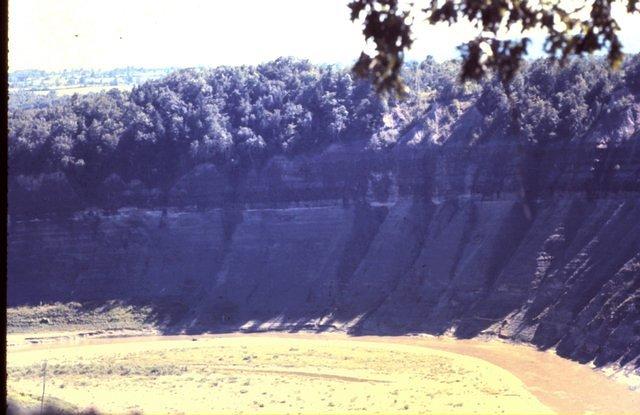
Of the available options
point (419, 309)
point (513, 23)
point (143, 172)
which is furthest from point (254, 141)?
point (513, 23)

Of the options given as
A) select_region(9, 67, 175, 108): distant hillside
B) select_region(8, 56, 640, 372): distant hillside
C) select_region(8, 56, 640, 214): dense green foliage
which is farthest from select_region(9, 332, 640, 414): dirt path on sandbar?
select_region(9, 67, 175, 108): distant hillside

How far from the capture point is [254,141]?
7731 centimetres

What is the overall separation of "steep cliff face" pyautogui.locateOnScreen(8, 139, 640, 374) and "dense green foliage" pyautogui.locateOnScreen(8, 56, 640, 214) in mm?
1761

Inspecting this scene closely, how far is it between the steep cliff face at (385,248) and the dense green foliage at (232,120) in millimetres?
1761

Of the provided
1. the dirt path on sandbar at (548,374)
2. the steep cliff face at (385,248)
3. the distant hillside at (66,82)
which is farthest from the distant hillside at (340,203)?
the distant hillside at (66,82)

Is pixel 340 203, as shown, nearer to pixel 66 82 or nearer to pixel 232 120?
pixel 232 120

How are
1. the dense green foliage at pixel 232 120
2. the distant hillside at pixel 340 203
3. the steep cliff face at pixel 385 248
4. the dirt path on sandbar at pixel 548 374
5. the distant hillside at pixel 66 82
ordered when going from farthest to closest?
the distant hillside at pixel 66 82
the dense green foliage at pixel 232 120
the distant hillside at pixel 340 203
the steep cliff face at pixel 385 248
the dirt path on sandbar at pixel 548 374

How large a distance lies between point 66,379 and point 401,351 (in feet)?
51.4

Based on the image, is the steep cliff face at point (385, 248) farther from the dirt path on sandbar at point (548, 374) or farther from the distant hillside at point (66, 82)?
the distant hillside at point (66, 82)

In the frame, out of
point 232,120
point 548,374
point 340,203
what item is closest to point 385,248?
point 340,203

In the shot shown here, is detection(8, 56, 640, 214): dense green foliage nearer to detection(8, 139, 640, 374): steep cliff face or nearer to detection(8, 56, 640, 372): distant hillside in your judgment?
detection(8, 56, 640, 372): distant hillside

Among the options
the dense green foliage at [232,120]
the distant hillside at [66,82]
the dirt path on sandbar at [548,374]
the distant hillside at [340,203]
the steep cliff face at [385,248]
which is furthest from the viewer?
the distant hillside at [66,82]

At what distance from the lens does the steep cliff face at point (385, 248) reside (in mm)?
58281

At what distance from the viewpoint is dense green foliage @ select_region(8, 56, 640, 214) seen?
241 feet
